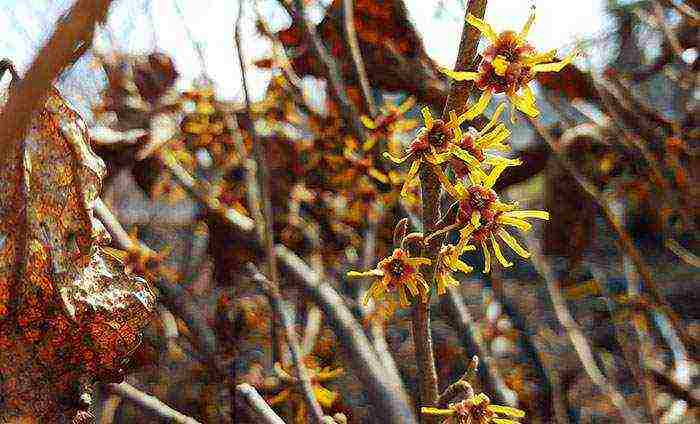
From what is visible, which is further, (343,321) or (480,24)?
(343,321)

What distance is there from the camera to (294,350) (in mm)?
1151

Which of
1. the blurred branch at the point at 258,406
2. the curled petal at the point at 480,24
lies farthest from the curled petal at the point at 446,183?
the blurred branch at the point at 258,406

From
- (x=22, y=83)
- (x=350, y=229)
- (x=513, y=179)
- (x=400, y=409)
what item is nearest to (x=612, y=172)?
(x=513, y=179)

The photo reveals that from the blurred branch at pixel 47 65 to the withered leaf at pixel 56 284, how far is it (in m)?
0.39

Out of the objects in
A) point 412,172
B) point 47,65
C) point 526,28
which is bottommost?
point 47,65

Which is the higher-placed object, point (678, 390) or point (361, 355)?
point (678, 390)

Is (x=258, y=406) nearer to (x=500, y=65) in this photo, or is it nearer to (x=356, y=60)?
(x=500, y=65)

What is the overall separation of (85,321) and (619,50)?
7.26 feet

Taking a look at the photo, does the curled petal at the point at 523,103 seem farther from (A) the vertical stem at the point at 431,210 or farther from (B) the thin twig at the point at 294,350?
(B) the thin twig at the point at 294,350

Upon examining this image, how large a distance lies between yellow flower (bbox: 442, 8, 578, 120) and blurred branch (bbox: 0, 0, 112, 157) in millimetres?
362

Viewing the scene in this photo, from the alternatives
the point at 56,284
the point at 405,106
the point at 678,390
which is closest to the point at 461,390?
the point at 56,284

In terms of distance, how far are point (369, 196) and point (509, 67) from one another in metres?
1.77

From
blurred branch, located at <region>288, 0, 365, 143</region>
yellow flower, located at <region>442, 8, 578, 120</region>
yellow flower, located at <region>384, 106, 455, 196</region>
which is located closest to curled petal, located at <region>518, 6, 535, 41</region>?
yellow flower, located at <region>442, 8, 578, 120</region>

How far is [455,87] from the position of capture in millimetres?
640
